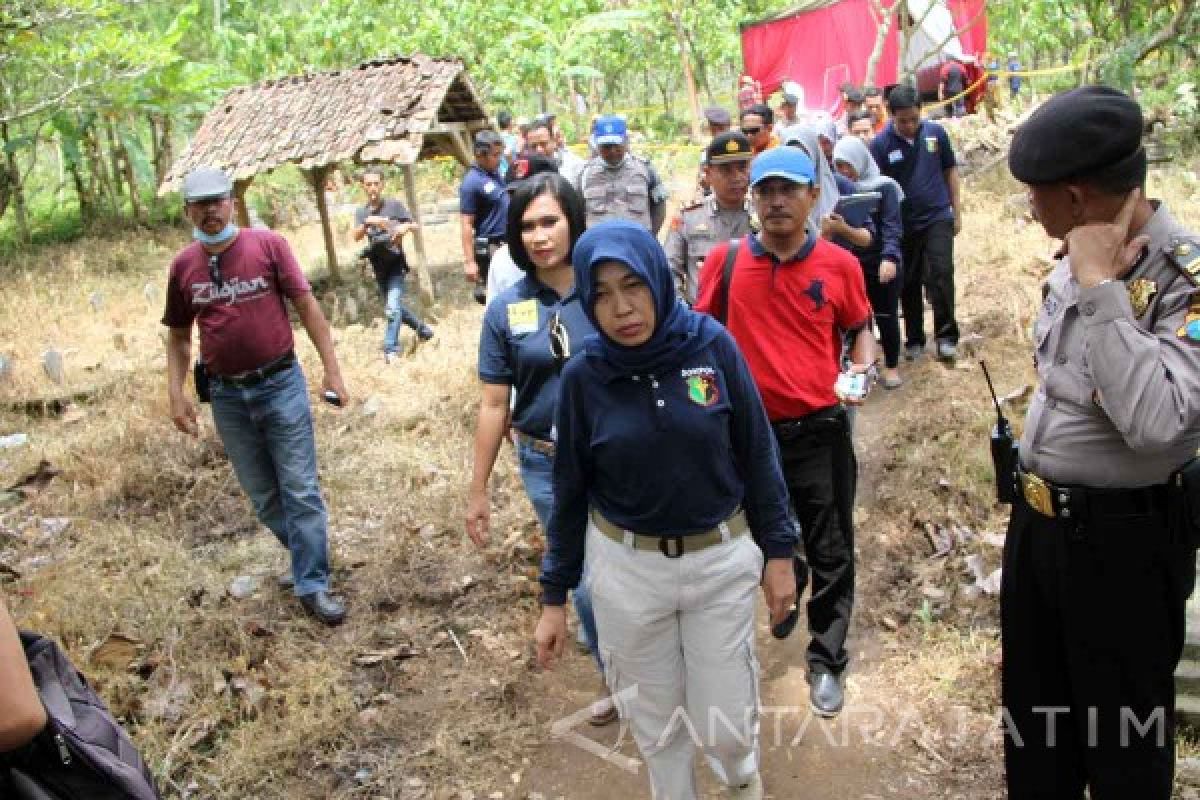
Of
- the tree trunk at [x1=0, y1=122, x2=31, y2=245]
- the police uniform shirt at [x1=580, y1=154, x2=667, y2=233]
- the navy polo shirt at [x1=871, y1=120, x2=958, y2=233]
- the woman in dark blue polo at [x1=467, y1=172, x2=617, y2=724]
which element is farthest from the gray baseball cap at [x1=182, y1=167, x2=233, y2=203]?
the tree trunk at [x1=0, y1=122, x2=31, y2=245]

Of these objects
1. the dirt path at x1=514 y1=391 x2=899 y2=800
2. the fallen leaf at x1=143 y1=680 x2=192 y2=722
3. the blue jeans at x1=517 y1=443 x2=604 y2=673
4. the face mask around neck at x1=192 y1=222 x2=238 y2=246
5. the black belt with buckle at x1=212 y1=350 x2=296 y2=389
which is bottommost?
the dirt path at x1=514 y1=391 x2=899 y2=800

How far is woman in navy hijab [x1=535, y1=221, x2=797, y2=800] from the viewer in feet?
8.45

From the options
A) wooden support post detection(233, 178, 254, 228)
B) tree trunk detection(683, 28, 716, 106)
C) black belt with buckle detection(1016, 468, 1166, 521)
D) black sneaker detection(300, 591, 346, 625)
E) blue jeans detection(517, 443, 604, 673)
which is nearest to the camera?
black belt with buckle detection(1016, 468, 1166, 521)

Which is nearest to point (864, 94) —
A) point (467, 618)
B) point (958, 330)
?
point (958, 330)

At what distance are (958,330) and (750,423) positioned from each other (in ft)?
17.5

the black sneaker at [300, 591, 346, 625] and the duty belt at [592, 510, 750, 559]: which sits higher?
the duty belt at [592, 510, 750, 559]

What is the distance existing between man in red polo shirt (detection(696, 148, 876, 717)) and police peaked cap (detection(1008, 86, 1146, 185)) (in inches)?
52.4

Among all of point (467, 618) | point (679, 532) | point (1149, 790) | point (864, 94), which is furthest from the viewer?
point (864, 94)

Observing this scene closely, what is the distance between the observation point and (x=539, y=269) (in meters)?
3.56

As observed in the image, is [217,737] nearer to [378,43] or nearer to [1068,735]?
[1068,735]

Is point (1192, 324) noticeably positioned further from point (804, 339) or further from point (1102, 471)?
point (804, 339)

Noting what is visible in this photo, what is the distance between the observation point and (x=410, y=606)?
4.87 metres

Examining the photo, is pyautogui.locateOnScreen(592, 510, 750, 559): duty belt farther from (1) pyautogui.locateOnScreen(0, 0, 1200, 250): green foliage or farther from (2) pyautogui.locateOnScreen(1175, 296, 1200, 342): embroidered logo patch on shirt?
(1) pyautogui.locateOnScreen(0, 0, 1200, 250): green foliage

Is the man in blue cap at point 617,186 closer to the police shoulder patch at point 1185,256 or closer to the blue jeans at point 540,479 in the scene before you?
the blue jeans at point 540,479
